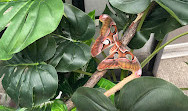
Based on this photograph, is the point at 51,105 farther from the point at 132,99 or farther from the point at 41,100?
the point at 132,99

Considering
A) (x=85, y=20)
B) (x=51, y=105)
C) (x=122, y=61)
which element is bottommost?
(x=51, y=105)

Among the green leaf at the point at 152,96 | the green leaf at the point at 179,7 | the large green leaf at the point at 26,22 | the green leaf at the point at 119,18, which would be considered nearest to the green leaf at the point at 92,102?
the green leaf at the point at 152,96

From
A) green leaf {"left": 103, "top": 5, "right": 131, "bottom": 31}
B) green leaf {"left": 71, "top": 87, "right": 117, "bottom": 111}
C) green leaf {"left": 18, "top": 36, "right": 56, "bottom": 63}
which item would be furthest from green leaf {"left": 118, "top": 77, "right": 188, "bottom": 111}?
green leaf {"left": 103, "top": 5, "right": 131, "bottom": 31}

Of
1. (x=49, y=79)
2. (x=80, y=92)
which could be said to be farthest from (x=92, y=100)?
(x=49, y=79)

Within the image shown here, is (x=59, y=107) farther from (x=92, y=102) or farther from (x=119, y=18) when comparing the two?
(x=119, y=18)

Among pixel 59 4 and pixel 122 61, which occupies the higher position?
pixel 59 4

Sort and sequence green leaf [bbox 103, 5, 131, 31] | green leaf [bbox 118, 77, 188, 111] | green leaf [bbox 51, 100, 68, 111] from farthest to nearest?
green leaf [bbox 103, 5, 131, 31] → green leaf [bbox 51, 100, 68, 111] → green leaf [bbox 118, 77, 188, 111]

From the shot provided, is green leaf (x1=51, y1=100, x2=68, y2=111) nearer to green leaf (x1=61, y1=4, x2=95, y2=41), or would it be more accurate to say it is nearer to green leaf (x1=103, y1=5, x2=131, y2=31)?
green leaf (x1=61, y1=4, x2=95, y2=41)

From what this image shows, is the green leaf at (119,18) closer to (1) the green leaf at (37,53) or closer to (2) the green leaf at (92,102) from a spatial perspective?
(1) the green leaf at (37,53)
